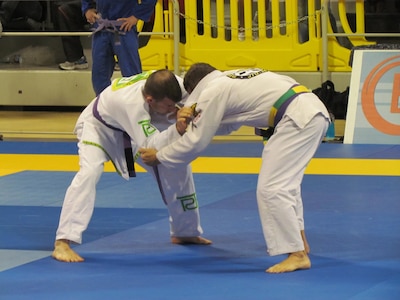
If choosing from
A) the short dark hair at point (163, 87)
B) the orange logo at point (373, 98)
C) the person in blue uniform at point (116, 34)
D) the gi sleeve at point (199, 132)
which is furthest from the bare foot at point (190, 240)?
the orange logo at point (373, 98)

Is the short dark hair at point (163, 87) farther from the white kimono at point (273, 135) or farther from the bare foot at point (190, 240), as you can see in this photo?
the bare foot at point (190, 240)

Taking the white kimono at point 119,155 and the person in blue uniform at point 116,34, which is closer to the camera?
the white kimono at point 119,155

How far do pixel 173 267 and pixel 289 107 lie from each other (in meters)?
1.11

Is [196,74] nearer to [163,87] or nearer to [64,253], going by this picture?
[163,87]

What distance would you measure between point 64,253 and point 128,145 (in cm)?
81

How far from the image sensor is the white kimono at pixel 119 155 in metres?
5.65

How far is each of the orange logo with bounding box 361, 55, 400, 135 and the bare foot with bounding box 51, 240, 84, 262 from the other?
5396 millimetres

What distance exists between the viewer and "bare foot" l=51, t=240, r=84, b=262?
568 cm

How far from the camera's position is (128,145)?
6.09 meters

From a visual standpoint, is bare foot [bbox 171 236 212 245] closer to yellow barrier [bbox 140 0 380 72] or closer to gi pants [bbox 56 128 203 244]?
gi pants [bbox 56 128 203 244]

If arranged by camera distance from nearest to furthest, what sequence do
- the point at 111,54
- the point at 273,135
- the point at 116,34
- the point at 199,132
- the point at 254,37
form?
the point at 199,132 < the point at 273,135 < the point at 116,34 < the point at 111,54 < the point at 254,37

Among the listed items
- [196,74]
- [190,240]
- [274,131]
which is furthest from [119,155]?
[274,131]

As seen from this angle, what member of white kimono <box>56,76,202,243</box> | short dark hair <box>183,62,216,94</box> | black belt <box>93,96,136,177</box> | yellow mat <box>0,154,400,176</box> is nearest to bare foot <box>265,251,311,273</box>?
white kimono <box>56,76,202,243</box>

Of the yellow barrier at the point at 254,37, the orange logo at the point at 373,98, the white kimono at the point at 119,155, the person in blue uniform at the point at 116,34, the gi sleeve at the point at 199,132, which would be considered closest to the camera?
the gi sleeve at the point at 199,132
